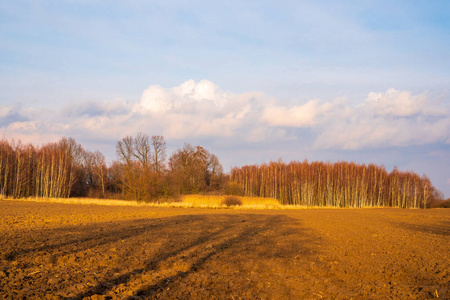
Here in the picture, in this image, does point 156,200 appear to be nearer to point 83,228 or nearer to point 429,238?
point 83,228

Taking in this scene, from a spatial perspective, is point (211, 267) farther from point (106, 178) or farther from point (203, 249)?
point (106, 178)

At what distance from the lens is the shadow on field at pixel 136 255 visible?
866 centimetres

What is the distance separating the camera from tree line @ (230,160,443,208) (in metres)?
71.5

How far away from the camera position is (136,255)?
37.7 ft

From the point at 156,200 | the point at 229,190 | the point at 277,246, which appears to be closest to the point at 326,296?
the point at 277,246

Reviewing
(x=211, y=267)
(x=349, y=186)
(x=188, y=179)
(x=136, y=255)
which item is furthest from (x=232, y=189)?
(x=211, y=267)

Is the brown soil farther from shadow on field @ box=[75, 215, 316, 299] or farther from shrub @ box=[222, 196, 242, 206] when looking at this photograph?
shrub @ box=[222, 196, 242, 206]

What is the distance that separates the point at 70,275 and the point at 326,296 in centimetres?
623

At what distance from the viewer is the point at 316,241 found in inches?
612

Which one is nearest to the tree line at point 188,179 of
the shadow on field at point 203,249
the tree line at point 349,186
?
the tree line at point 349,186

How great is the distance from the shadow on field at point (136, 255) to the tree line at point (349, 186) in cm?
5392

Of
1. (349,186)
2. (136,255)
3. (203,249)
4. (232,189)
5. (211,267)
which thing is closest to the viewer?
(211,267)

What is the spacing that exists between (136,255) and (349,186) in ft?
212

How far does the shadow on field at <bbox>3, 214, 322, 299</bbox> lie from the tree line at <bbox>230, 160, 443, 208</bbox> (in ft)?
177
